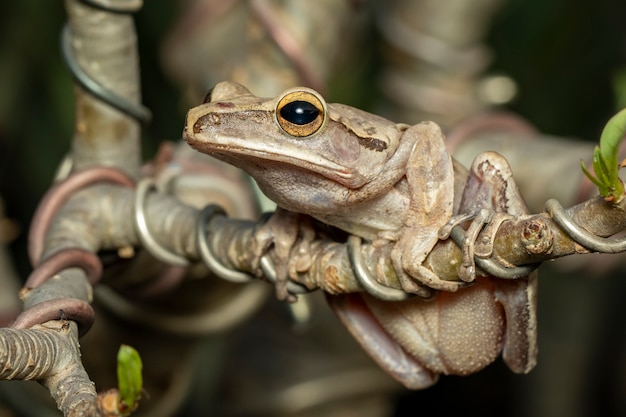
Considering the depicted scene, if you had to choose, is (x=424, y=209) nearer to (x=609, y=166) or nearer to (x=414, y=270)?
(x=414, y=270)

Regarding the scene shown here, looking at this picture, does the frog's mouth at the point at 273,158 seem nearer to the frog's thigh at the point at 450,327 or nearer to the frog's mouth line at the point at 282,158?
the frog's mouth line at the point at 282,158

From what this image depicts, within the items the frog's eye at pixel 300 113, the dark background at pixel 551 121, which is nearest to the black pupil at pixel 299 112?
the frog's eye at pixel 300 113

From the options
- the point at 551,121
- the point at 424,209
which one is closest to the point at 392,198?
the point at 424,209

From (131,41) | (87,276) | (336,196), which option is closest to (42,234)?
(87,276)

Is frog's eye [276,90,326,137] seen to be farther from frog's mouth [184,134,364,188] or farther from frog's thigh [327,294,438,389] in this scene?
frog's thigh [327,294,438,389]

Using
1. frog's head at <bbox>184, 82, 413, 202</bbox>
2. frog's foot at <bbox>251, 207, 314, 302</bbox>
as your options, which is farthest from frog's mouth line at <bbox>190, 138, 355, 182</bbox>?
frog's foot at <bbox>251, 207, 314, 302</bbox>

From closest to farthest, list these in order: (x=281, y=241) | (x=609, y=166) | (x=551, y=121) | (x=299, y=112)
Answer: (x=609, y=166)
(x=299, y=112)
(x=281, y=241)
(x=551, y=121)
